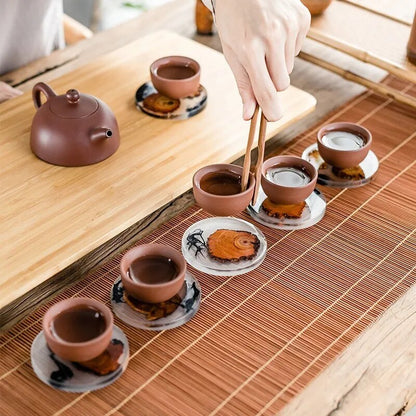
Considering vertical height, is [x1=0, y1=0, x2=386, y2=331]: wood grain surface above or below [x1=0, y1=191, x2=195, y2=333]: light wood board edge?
below

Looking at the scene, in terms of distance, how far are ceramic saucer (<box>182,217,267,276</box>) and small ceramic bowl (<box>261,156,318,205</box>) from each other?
76 mm

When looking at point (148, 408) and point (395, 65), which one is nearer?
point (148, 408)

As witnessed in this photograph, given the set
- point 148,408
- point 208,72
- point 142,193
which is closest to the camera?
point 148,408

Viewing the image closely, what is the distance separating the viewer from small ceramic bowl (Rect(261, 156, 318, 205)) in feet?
4.61

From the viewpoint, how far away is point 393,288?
1.33m

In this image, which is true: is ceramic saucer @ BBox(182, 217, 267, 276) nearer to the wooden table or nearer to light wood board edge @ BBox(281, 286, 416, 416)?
the wooden table

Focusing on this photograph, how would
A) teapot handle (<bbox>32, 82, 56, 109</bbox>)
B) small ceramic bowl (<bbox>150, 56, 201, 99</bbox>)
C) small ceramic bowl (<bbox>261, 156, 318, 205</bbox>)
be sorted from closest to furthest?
small ceramic bowl (<bbox>261, 156, 318, 205</bbox>) → teapot handle (<bbox>32, 82, 56, 109</bbox>) → small ceramic bowl (<bbox>150, 56, 201, 99</bbox>)

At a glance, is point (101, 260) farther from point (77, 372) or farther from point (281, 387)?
point (281, 387)

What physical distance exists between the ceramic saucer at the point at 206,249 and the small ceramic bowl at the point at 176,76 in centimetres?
37

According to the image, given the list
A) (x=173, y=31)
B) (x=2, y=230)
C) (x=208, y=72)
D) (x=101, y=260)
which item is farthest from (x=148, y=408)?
(x=173, y=31)

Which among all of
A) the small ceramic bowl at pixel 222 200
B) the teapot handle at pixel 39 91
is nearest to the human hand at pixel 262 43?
the small ceramic bowl at pixel 222 200

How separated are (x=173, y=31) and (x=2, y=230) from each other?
981 mm

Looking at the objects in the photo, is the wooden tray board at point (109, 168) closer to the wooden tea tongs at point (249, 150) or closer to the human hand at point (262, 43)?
the wooden tea tongs at point (249, 150)

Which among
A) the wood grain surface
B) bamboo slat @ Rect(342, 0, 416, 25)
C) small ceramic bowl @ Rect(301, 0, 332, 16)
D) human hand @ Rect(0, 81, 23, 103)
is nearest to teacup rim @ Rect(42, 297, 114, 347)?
the wood grain surface
